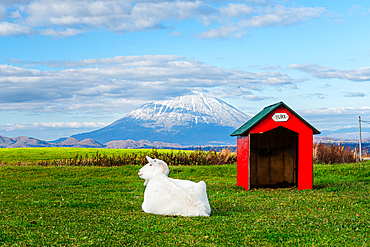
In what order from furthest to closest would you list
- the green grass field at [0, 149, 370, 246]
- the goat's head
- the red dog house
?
the red dog house → the goat's head → the green grass field at [0, 149, 370, 246]

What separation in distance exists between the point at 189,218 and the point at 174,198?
74 cm

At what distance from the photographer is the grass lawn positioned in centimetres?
730

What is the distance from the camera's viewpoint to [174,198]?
375 inches

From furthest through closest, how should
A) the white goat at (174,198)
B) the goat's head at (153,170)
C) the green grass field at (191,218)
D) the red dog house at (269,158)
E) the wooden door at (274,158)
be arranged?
the wooden door at (274,158) < the red dog house at (269,158) < the goat's head at (153,170) < the white goat at (174,198) < the green grass field at (191,218)

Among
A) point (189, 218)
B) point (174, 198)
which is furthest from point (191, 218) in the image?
point (174, 198)

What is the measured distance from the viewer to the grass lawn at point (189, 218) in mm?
7301

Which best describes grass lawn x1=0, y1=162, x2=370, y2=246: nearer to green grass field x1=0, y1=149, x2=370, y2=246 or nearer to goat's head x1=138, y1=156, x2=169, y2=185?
green grass field x1=0, y1=149, x2=370, y2=246

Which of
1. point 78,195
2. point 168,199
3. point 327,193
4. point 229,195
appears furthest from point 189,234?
point 327,193

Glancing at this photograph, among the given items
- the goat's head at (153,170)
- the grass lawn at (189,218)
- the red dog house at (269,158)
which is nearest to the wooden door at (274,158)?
the red dog house at (269,158)

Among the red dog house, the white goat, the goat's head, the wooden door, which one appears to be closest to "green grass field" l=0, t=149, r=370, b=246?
the white goat

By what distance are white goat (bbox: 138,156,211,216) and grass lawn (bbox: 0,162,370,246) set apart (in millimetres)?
329

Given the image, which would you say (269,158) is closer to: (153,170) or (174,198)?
(153,170)

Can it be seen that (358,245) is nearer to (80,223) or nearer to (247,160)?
(80,223)

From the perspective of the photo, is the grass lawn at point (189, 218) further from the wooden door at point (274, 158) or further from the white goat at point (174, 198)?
the wooden door at point (274, 158)
